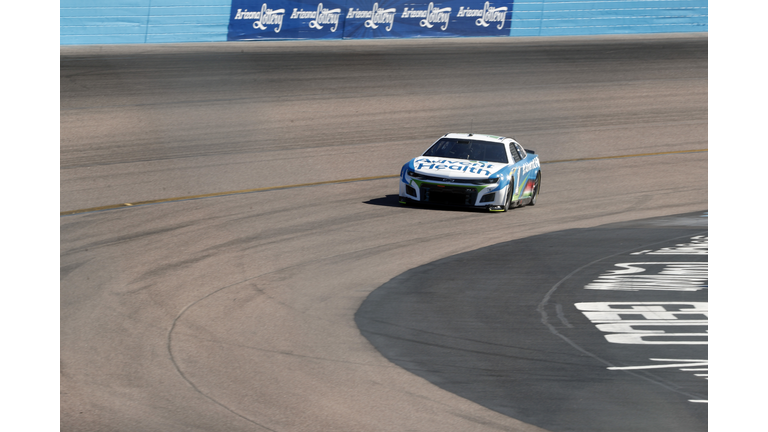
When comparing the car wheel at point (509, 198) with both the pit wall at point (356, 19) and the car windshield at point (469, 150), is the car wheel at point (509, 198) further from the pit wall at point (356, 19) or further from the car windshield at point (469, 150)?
the pit wall at point (356, 19)

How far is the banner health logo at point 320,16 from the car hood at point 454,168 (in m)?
17.0

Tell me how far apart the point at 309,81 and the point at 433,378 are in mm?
17862

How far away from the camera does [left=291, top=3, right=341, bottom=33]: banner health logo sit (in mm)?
29547

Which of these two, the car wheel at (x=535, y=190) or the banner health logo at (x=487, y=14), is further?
the banner health logo at (x=487, y=14)

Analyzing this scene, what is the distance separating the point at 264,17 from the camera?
2909 cm

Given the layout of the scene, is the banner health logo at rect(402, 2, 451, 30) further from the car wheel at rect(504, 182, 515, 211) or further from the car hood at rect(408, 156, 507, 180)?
the car wheel at rect(504, 182, 515, 211)

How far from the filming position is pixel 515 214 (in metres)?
14.0

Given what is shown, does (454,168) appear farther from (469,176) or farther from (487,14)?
(487,14)

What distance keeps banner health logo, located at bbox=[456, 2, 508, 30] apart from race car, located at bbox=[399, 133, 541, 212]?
1749cm

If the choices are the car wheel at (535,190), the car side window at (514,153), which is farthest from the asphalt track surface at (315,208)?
the car side window at (514,153)

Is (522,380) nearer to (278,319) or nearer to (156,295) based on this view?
(278,319)

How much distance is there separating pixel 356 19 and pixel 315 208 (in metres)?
18.1

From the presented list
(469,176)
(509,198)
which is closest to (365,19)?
(509,198)

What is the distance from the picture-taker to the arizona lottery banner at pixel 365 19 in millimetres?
28984
